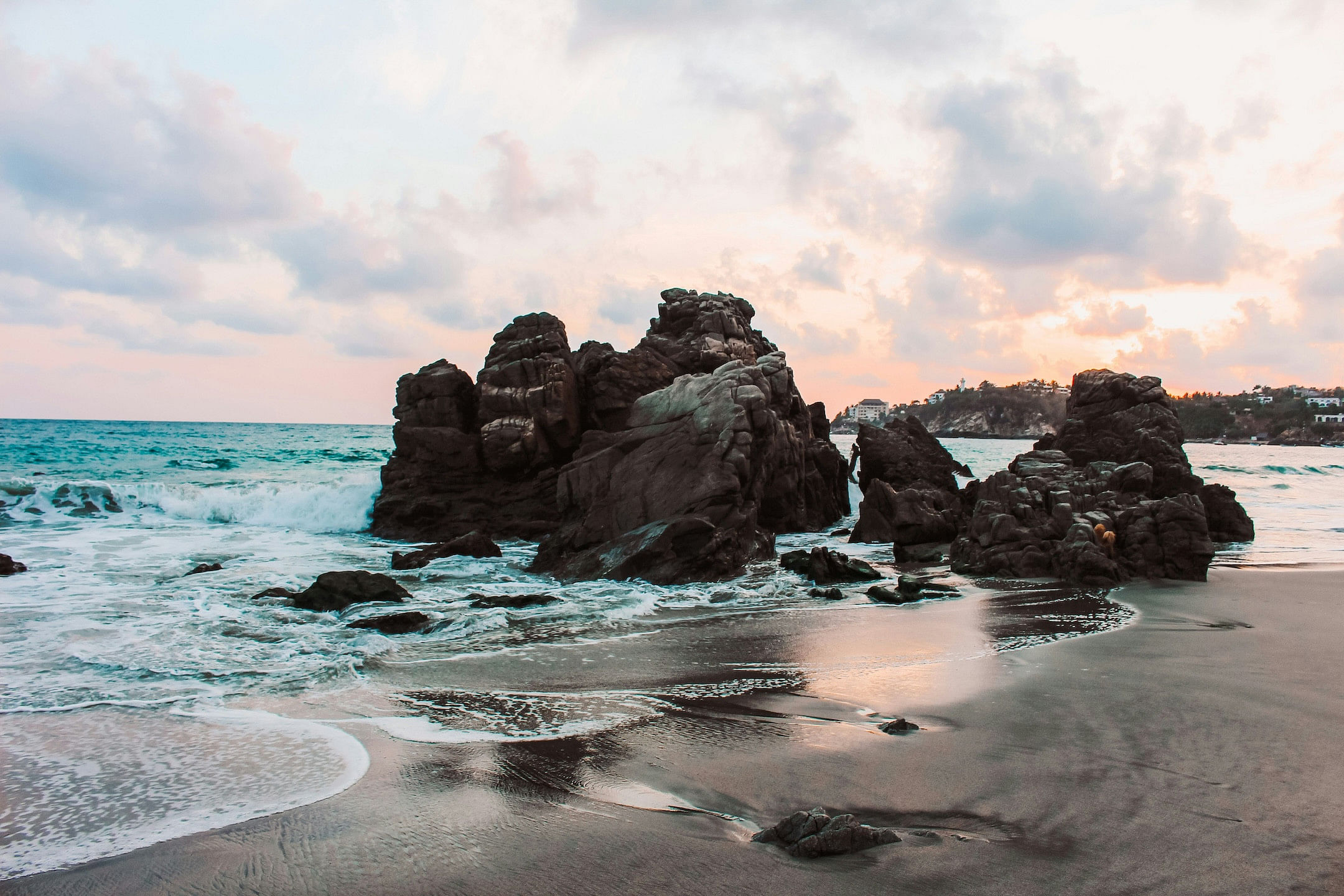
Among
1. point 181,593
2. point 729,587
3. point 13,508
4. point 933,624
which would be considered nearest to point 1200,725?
point 933,624

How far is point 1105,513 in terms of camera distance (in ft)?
47.8

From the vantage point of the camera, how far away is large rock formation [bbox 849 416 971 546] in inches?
758

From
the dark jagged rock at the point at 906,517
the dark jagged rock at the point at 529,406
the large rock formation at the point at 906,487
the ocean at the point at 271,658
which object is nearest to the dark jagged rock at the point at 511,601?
the ocean at the point at 271,658

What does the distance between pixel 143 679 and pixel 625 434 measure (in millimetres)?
12172

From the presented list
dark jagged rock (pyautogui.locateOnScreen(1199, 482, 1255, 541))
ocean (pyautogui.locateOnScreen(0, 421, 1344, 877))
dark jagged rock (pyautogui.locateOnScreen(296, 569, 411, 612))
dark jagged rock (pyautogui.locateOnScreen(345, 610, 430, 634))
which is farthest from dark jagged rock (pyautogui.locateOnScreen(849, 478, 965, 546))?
dark jagged rock (pyautogui.locateOnScreen(345, 610, 430, 634))

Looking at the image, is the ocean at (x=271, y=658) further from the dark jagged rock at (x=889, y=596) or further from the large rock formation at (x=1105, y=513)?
the large rock formation at (x=1105, y=513)

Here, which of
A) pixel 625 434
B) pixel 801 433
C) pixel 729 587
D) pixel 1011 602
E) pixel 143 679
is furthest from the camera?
pixel 801 433

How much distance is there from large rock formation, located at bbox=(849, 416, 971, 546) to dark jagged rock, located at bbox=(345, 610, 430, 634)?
1273 centimetres

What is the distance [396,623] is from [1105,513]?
42.7ft

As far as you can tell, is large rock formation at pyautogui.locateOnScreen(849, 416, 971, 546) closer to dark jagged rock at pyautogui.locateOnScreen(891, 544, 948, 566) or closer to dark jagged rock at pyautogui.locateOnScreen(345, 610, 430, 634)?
dark jagged rock at pyautogui.locateOnScreen(891, 544, 948, 566)

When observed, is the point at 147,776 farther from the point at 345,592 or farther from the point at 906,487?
the point at 906,487

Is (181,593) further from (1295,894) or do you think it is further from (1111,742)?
(1295,894)

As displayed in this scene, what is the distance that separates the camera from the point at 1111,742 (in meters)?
5.29

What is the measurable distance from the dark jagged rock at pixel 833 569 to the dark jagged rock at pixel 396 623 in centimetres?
694
